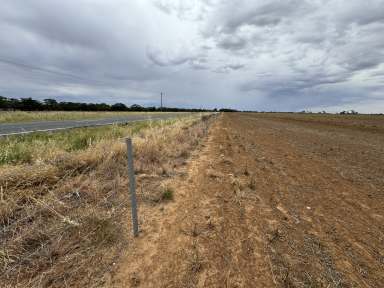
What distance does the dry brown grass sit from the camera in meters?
2.68

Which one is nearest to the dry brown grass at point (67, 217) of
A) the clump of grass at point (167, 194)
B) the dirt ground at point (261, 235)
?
the clump of grass at point (167, 194)

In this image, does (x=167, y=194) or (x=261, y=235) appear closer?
(x=261, y=235)

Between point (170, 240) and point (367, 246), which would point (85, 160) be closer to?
point (170, 240)

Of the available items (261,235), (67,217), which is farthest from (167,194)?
(261,235)

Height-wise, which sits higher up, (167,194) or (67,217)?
(67,217)

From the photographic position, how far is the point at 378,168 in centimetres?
805

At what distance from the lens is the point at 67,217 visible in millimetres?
3516

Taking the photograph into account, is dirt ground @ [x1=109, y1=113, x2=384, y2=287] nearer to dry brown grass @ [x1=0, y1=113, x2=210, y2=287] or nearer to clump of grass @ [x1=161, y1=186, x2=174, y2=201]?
clump of grass @ [x1=161, y1=186, x2=174, y2=201]

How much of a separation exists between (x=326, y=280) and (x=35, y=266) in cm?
332

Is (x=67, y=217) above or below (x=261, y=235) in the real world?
above

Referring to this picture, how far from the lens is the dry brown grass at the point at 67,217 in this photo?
268 cm

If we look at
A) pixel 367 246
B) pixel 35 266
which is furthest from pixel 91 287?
pixel 367 246

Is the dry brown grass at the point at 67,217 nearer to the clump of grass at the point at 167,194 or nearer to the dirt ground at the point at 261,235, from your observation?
the clump of grass at the point at 167,194

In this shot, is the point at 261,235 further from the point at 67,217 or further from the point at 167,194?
the point at 67,217
